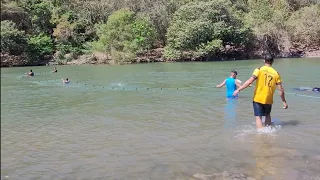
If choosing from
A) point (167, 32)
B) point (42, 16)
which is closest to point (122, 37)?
point (167, 32)

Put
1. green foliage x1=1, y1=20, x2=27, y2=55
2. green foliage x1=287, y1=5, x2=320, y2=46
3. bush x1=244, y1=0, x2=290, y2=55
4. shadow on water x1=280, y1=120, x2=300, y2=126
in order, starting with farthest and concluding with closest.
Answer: green foliage x1=287, y1=5, x2=320, y2=46 < bush x1=244, y1=0, x2=290, y2=55 < shadow on water x1=280, y1=120, x2=300, y2=126 < green foliage x1=1, y1=20, x2=27, y2=55

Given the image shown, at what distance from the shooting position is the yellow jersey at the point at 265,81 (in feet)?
28.9

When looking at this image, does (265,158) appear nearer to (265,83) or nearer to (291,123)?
(265,83)

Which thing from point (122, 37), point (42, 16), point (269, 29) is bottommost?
point (122, 37)

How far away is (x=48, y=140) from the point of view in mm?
9898

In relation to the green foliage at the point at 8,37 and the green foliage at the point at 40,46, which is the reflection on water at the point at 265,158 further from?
the green foliage at the point at 40,46

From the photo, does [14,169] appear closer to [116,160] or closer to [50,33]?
[116,160]

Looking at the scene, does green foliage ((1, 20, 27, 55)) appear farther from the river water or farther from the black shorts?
the black shorts

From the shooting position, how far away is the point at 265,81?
29.0 feet

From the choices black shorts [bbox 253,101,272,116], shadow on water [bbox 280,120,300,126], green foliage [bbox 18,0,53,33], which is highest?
green foliage [bbox 18,0,53,33]

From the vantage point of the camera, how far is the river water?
7.00 m

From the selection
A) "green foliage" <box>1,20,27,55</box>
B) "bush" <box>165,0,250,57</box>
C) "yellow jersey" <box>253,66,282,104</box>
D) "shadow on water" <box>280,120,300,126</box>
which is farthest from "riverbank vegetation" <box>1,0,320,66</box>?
"green foliage" <box>1,20,27,55</box>

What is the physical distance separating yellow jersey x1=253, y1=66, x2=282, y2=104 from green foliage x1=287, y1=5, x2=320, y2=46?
1953 inches

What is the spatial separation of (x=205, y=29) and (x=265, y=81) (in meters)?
43.2
